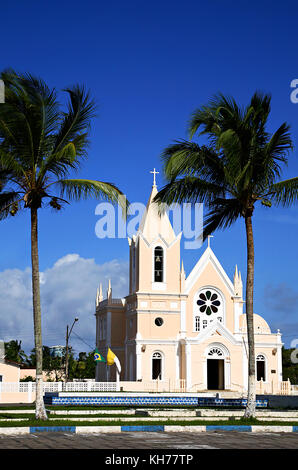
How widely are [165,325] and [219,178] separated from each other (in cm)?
2846

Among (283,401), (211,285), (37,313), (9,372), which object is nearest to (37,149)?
(37,313)

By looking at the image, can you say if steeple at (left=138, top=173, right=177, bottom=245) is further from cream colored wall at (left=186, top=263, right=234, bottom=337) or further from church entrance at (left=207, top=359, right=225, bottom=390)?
church entrance at (left=207, top=359, right=225, bottom=390)

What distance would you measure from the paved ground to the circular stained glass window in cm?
3322

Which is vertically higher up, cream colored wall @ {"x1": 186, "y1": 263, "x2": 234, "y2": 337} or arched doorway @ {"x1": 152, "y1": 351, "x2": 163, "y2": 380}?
cream colored wall @ {"x1": 186, "y1": 263, "x2": 234, "y2": 337}

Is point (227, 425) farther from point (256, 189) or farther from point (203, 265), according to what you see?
point (203, 265)

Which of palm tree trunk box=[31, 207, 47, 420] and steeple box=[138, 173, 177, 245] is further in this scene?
steeple box=[138, 173, 177, 245]

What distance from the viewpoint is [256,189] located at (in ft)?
62.1

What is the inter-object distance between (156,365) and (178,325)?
320 cm

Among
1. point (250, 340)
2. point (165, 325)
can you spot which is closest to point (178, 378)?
point (165, 325)

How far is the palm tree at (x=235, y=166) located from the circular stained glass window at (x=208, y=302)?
2898 centimetres

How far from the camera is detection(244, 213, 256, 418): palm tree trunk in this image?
17531 millimetres

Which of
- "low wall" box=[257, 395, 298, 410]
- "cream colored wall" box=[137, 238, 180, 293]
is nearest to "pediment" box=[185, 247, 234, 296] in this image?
"cream colored wall" box=[137, 238, 180, 293]

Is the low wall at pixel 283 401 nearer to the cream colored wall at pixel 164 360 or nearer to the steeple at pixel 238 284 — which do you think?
the cream colored wall at pixel 164 360

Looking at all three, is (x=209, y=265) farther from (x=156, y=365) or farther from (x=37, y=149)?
(x=37, y=149)
